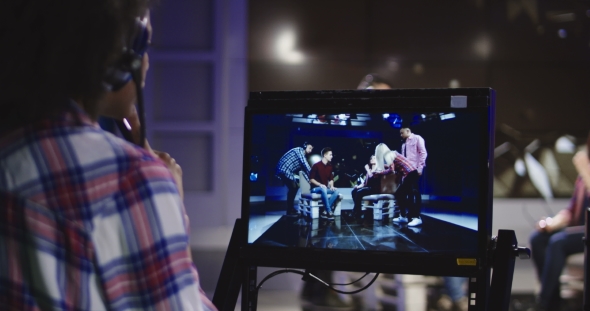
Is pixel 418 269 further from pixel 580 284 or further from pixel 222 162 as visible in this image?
pixel 222 162

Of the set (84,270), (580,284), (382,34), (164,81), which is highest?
(382,34)

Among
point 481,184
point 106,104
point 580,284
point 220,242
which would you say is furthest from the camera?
point 220,242

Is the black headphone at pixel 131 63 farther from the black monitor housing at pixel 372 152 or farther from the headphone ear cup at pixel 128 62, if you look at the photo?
the black monitor housing at pixel 372 152

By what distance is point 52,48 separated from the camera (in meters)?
0.52

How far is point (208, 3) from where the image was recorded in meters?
4.37

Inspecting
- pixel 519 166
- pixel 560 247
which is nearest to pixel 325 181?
pixel 560 247

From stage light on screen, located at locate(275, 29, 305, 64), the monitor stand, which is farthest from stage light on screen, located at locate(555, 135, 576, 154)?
the monitor stand

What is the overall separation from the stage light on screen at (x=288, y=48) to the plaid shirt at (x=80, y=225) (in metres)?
3.94

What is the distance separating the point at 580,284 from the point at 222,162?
8.12 ft

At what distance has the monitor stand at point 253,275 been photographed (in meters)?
1.00

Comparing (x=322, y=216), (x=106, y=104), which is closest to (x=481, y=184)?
(x=322, y=216)

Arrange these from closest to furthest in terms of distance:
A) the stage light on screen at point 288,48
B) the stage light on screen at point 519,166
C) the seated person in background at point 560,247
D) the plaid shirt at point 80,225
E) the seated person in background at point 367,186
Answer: the plaid shirt at point 80,225, the seated person in background at point 367,186, the seated person in background at point 560,247, the stage light on screen at point 519,166, the stage light on screen at point 288,48

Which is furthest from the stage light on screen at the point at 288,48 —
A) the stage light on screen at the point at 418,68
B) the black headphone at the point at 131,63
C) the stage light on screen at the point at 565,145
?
the black headphone at the point at 131,63

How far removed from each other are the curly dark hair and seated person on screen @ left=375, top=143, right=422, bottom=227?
65 cm
